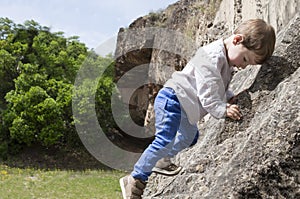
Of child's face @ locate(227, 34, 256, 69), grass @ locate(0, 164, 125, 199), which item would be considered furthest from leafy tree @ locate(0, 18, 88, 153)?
child's face @ locate(227, 34, 256, 69)

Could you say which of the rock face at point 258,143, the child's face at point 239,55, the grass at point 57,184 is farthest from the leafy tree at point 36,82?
the child's face at point 239,55

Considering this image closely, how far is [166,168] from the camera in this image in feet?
9.20

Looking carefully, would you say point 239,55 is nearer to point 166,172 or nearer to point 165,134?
point 165,134

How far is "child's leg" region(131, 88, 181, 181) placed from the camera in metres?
2.88

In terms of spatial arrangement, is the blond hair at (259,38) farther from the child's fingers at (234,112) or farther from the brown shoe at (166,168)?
the brown shoe at (166,168)

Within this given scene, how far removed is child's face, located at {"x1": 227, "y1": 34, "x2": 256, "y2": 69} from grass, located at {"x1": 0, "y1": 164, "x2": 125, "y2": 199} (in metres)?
9.48

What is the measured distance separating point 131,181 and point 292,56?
1225mm

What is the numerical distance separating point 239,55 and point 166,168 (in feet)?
2.57

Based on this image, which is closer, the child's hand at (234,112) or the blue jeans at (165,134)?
the child's hand at (234,112)

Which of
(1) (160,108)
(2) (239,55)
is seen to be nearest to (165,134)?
(1) (160,108)

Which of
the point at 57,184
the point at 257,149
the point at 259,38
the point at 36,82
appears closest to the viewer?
the point at 257,149

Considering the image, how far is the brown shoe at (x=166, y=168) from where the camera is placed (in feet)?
9.10

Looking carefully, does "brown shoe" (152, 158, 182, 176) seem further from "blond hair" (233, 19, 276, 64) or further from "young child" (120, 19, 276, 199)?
"blond hair" (233, 19, 276, 64)

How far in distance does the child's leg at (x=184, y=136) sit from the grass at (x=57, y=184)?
904cm
